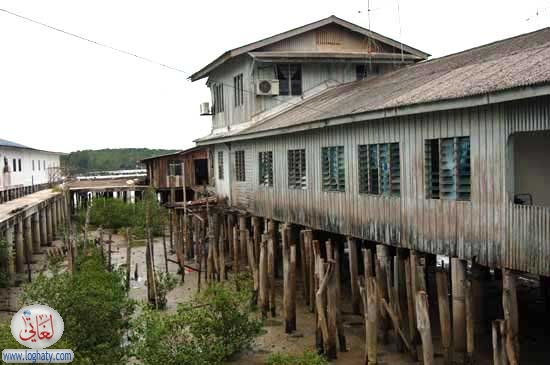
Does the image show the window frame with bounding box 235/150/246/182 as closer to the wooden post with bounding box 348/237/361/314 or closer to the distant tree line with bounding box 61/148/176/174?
the wooden post with bounding box 348/237/361/314

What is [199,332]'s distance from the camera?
498 inches

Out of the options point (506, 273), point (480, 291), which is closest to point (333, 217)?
point (480, 291)

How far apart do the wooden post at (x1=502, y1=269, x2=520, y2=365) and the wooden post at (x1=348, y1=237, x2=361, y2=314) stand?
530 centimetres

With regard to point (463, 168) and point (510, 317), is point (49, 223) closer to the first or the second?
point (463, 168)

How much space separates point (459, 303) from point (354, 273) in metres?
4.60

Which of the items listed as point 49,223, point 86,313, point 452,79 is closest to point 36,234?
point 49,223

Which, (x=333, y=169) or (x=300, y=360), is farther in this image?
(x=333, y=169)

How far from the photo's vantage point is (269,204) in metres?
20.1

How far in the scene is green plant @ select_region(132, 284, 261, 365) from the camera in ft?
37.7

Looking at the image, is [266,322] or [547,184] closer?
[547,184]

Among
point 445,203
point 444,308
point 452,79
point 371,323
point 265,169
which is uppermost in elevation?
point 452,79

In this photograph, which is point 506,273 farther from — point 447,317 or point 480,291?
point 480,291

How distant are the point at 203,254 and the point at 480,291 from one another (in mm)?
11328

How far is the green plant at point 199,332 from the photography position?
11484 millimetres
